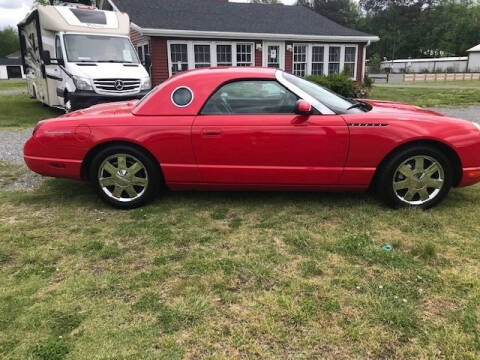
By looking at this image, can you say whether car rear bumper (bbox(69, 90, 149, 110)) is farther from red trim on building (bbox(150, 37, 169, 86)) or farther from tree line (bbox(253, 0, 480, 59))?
tree line (bbox(253, 0, 480, 59))

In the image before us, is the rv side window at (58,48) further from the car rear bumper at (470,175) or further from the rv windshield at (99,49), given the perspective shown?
the car rear bumper at (470,175)

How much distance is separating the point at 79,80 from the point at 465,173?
8.66m

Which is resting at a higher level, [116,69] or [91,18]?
[91,18]

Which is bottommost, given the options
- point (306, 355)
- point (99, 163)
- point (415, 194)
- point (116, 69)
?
point (306, 355)

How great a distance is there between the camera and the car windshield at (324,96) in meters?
4.16

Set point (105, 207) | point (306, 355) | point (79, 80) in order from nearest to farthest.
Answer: point (306, 355), point (105, 207), point (79, 80)

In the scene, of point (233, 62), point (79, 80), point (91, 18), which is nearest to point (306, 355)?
point (79, 80)

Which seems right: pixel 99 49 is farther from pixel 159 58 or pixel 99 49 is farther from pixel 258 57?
pixel 258 57

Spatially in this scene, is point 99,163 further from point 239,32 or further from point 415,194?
point 239,32

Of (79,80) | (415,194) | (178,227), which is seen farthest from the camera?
(79,80)

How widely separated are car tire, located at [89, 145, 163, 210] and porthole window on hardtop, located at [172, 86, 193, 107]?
0.64 meters

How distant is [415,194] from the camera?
4.21 meters

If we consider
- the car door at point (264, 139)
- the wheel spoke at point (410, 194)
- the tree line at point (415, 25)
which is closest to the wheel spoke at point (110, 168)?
the car door at point (264, 139)

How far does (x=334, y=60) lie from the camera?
2009cm
